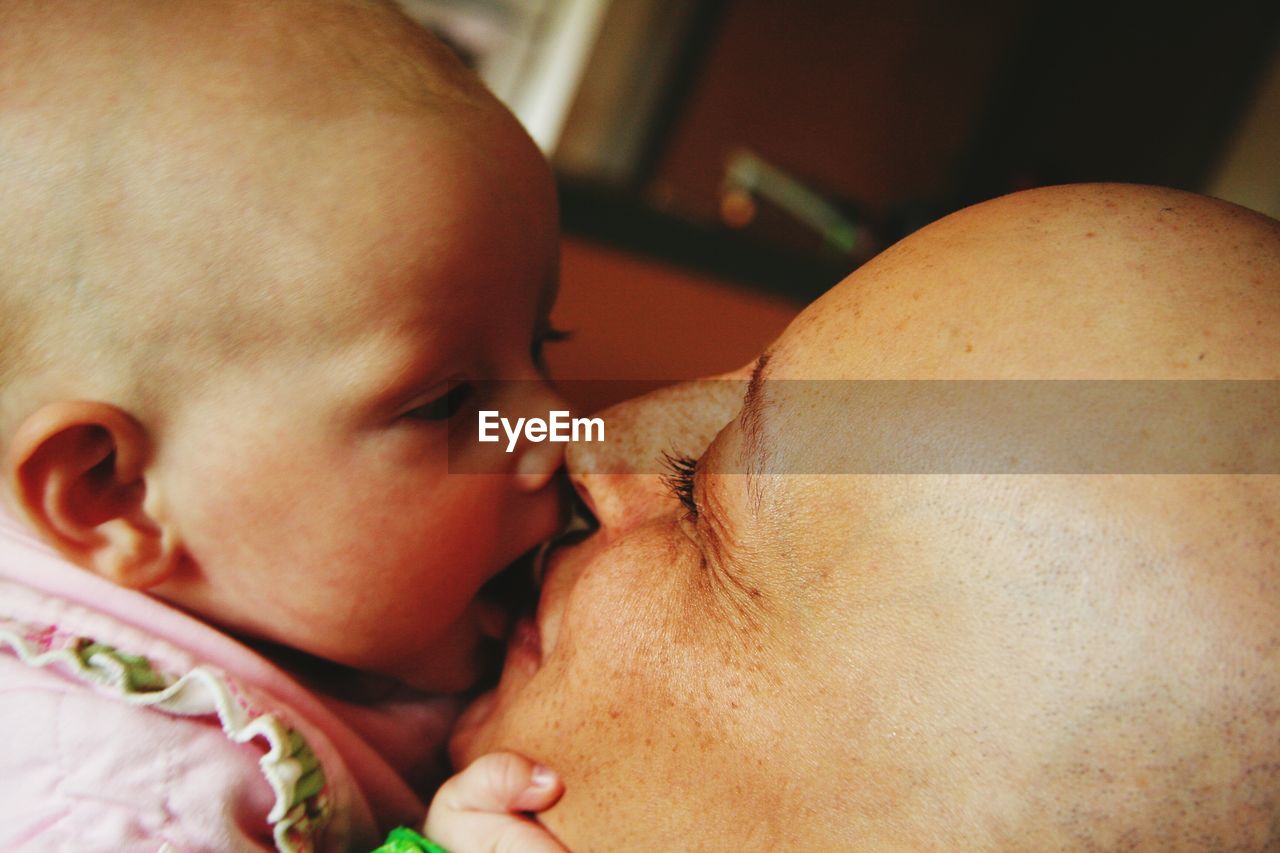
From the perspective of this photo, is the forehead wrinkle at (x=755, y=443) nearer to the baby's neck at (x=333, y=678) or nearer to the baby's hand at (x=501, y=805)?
the baby's hand at (x=501, y=805)

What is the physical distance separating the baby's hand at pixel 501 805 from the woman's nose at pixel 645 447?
233 millimetres

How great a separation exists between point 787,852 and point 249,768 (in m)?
0.48

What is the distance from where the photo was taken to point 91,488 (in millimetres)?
852

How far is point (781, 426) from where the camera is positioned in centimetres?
69

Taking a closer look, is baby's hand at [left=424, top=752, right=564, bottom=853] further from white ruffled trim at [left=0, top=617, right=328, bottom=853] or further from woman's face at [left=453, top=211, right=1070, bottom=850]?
white ruffled trim at [left=0, top=617, right=328, bottom=853]

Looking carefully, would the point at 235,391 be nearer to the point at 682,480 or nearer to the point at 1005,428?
the point at 682,480

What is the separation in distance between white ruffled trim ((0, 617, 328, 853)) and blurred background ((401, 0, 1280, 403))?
2.17 m

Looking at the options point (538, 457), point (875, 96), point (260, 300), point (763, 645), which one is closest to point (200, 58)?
point (260, 300)

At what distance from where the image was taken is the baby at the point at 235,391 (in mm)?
771

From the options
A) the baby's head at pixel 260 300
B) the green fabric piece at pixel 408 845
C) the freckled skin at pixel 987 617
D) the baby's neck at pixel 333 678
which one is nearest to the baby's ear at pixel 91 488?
the baby's head at pixel 260 300

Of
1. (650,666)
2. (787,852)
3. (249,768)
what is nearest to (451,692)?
(249,768)

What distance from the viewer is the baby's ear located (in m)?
0.79

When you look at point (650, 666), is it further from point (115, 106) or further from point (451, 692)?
point (115, 106)

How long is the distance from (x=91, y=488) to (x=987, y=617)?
2.49 feet
